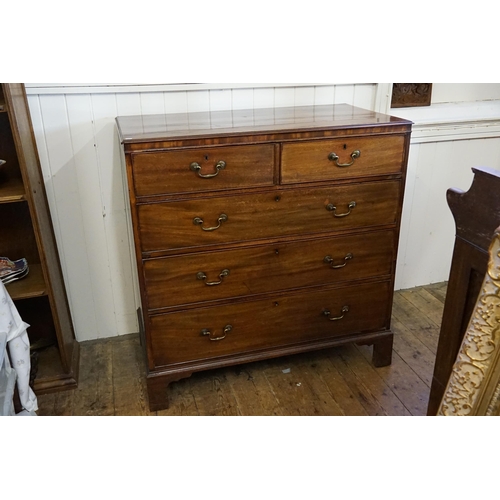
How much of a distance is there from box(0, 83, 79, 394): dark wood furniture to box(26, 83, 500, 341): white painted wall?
0.30 feet

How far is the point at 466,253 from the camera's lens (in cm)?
128

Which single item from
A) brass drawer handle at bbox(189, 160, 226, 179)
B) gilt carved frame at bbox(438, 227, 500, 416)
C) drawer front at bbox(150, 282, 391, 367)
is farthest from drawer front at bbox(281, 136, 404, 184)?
gilt carved frame at bbox(438, 227, 500, 416)

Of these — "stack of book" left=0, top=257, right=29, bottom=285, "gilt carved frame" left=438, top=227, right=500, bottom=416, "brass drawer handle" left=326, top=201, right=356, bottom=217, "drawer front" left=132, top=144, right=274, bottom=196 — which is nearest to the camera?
"gilt carved frame" left=438, top=227, right=500, bottom=416

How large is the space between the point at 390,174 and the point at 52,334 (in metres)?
1.62

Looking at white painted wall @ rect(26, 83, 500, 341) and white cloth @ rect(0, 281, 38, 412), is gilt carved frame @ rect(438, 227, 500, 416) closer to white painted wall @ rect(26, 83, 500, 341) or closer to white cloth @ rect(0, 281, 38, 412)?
white cloth @ rect(0, 281, 38, 412)

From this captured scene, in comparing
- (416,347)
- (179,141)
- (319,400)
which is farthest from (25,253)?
(416,347)

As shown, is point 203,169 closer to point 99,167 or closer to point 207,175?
point 207,175

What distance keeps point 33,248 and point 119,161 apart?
52 centimetres

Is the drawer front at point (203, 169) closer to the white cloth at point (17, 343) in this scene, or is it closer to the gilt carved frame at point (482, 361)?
the white cloth at point (17, 343)

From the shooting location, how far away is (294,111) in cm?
217

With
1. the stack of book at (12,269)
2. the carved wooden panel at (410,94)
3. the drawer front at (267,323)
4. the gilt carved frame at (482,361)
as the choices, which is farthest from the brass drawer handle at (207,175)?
the carved wooden panel at (410,94)

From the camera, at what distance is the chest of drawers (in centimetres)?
173

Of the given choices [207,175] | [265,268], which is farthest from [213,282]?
[207,175]

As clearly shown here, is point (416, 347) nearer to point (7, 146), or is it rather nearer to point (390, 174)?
point (390, 174)
